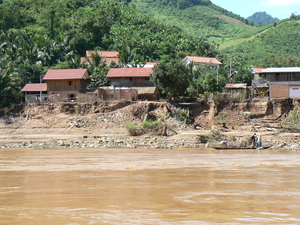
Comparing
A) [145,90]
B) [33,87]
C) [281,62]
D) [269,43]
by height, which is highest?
[269,43]

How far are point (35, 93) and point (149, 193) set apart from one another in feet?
118

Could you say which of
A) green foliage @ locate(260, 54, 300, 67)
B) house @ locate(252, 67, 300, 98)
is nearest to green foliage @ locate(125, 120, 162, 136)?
house @ locate(252, 67, 300, 98)

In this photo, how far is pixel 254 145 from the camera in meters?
27.5

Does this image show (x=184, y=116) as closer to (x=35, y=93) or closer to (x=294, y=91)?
(x=294, y=91)

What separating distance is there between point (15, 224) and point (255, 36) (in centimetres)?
10842

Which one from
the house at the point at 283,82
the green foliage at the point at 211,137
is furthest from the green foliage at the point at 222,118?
the green foliage at the point at 211,137

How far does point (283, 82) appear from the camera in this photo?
134ft

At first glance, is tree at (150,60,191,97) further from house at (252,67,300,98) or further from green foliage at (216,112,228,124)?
house at (252,67,300,98)

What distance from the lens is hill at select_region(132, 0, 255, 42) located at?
128m

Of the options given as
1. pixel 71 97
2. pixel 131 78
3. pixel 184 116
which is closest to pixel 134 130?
pixel 184 116

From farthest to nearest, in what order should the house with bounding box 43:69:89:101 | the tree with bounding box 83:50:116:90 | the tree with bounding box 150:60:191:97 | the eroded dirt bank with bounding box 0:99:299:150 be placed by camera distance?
the tree with bounding box 83:50:116:90 → the house with bounding box 43:69:89:101 → the tree with bounding box 150:60:191:97 → the eroded dirt bank with bounding box 0:99:299:150

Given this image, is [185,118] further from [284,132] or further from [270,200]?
[270,200]

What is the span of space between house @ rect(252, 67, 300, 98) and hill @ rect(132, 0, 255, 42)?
79.2m

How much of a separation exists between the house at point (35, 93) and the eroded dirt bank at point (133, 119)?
2468 mm
